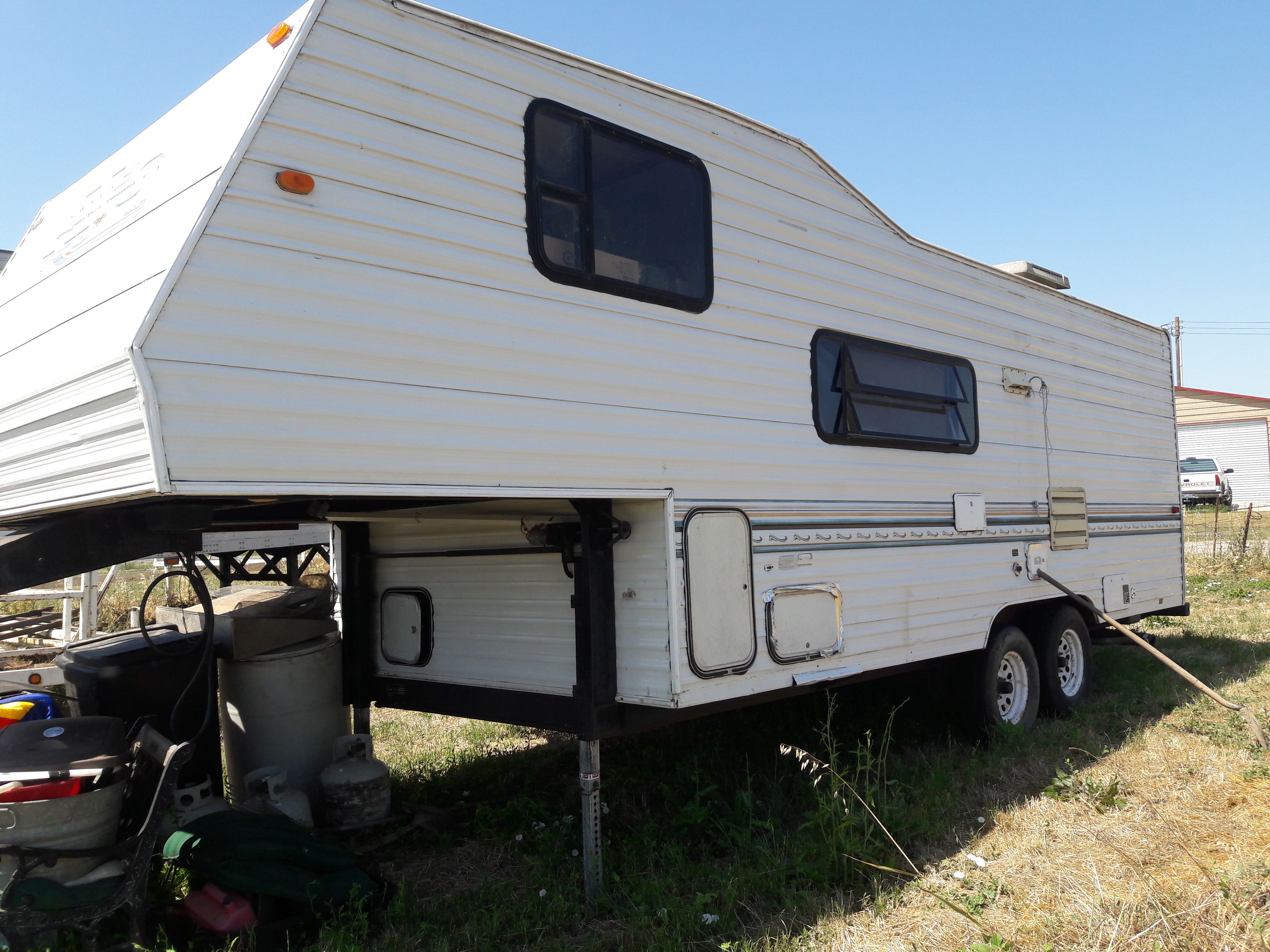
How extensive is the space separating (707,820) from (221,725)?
2582 millimetres

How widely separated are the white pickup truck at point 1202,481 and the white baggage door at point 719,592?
1131 inches

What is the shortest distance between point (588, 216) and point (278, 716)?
9.87 feet

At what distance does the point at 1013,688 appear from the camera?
638 centimetres

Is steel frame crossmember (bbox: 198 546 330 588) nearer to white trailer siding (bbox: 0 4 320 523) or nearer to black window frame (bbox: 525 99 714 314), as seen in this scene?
white trailer siding (bbox: 0 4 320 523)

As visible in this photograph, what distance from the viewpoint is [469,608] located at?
16.0 ft

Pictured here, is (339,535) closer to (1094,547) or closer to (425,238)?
(425,238)

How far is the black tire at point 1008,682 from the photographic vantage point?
19.5ft

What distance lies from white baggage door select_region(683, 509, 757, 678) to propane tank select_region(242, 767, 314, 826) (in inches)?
82.3

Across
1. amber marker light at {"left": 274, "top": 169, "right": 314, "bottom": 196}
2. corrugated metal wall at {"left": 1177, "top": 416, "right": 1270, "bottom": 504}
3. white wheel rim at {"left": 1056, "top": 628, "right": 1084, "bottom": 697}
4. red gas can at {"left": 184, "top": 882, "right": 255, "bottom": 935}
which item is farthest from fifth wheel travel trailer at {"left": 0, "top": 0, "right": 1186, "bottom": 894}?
corrugated metal wall at {"left": 1177, "top": 416, "right": 1270, "bottom": 504}

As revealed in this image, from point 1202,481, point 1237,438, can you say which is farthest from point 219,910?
point 1237,438

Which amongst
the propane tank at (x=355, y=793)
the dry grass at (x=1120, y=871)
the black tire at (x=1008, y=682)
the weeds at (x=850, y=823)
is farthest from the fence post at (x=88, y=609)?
the black tire at (x=1008, y=682)

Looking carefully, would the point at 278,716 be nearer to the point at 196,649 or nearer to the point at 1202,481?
the point at 196,649

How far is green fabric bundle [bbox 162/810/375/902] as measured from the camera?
11.9ft

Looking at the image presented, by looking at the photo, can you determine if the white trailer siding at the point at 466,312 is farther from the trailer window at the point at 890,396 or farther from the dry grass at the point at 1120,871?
the dry grass at the point at 1120,871
